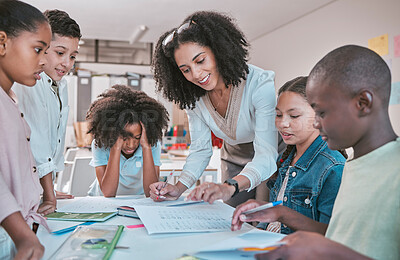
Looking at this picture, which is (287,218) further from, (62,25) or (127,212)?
(62,25)

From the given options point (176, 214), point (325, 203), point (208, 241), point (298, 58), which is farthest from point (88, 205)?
point (298, 58)

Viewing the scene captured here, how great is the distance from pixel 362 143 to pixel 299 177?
0.51 metres

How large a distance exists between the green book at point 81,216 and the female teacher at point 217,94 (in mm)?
280

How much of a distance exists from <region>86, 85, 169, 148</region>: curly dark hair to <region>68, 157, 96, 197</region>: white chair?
21.7 inches

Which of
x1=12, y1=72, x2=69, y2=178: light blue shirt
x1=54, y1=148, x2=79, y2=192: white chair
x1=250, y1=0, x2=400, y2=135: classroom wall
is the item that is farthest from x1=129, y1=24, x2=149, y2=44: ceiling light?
x1=12, y1=72, x2=69, y2=178: light blue shirt

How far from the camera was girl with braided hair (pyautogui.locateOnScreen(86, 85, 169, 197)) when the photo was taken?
185 centimetres

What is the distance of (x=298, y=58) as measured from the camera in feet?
16.2

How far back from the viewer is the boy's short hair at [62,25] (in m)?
1.41

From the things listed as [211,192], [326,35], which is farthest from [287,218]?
[326,35]

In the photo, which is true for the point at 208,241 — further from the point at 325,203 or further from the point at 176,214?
the point at 325,203

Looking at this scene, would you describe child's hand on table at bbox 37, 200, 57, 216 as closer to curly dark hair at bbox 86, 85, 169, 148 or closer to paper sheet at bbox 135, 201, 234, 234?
paper sheet at bbox 135, 201, 234, 234

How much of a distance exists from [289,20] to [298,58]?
590 mm

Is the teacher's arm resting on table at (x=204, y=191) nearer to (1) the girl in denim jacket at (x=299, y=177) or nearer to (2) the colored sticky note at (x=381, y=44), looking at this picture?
(1) the girl in denim jacket at (x=299, y=177)

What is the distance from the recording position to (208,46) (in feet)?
4.51
